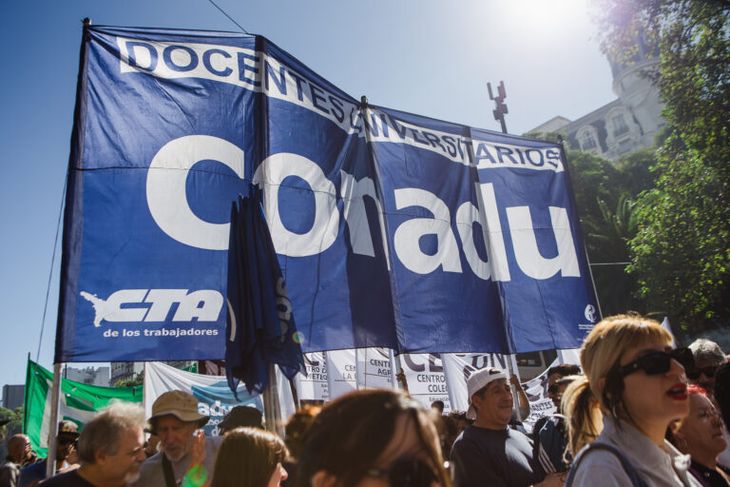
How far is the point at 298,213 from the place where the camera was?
6.13 meters

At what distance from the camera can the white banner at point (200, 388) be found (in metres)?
8.12

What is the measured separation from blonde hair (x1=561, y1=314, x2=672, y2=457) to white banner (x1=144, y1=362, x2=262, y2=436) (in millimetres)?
6553

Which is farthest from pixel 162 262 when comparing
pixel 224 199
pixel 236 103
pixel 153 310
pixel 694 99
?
pixel 694 99

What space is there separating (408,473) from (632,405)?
115 centimetres

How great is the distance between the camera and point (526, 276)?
8.49m

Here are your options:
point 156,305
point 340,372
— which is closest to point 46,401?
point 340,372

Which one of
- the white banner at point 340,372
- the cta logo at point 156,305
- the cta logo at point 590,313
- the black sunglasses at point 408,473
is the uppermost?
the cta logo at point 156,305

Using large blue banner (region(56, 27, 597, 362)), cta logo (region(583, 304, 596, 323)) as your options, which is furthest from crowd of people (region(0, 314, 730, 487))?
cta logo (region(583, 304, 596, 323))

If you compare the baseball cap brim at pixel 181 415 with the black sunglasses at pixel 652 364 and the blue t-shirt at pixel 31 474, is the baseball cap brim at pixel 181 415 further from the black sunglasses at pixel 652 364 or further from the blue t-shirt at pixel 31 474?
the black sunglasses at pixel 652 364

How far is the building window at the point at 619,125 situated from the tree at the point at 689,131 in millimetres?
51607

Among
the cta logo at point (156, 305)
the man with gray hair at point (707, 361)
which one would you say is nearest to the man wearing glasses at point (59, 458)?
the cta logo at point (156, 305)

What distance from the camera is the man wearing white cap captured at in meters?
3.40

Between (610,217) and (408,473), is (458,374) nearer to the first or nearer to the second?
(408,473)

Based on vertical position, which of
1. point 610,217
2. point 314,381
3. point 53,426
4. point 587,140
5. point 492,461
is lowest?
point 492,461
